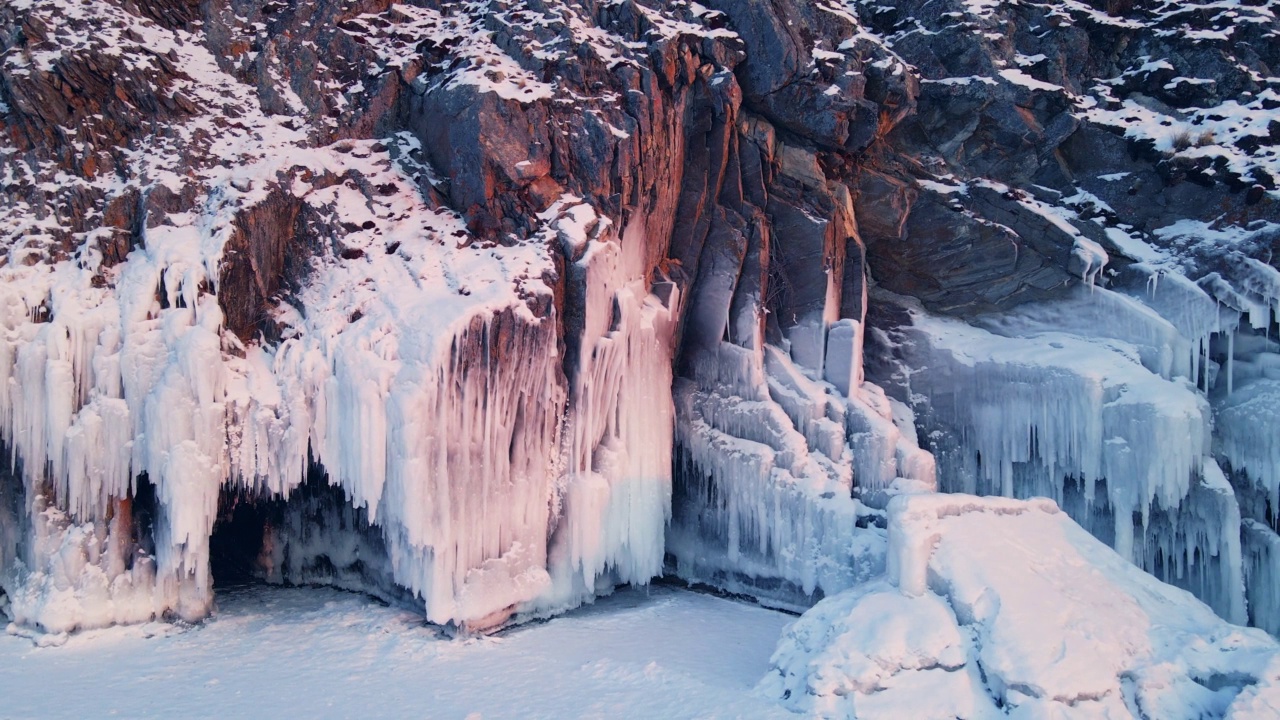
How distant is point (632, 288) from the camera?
14906mm

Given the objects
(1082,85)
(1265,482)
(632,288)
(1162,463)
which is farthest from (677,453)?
(1082,85)

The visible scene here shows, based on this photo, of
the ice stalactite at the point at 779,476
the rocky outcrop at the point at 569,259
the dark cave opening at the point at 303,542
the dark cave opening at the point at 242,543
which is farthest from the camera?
the dark cave opening at the point at 242,543

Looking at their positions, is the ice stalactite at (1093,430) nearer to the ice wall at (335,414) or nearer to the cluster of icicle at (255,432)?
the ice wall at (335,414)

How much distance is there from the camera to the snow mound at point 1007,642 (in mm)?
9484

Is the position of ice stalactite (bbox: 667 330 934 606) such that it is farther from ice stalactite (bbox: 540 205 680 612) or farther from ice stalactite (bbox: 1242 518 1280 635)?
ice stalactite (bbox: 1242 518 1280 635)

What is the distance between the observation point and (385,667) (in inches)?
462

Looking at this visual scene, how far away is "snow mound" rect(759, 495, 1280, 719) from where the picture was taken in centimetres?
948

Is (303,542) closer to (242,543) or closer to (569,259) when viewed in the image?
(242,543)

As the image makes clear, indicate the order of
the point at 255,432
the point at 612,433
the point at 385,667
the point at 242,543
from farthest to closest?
the point at 242,543 < the point at 612,433 < the point at 255,432 < the point at 385,667

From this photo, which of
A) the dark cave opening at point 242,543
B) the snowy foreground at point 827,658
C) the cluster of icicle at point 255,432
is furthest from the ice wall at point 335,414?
the dark cave opening at point 242,543

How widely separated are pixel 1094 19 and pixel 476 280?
14.1m

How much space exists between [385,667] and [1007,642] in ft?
25.5

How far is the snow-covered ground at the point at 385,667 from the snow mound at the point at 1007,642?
3.46 feet

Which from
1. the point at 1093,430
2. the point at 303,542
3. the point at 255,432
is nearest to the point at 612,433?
the point at 255,432
